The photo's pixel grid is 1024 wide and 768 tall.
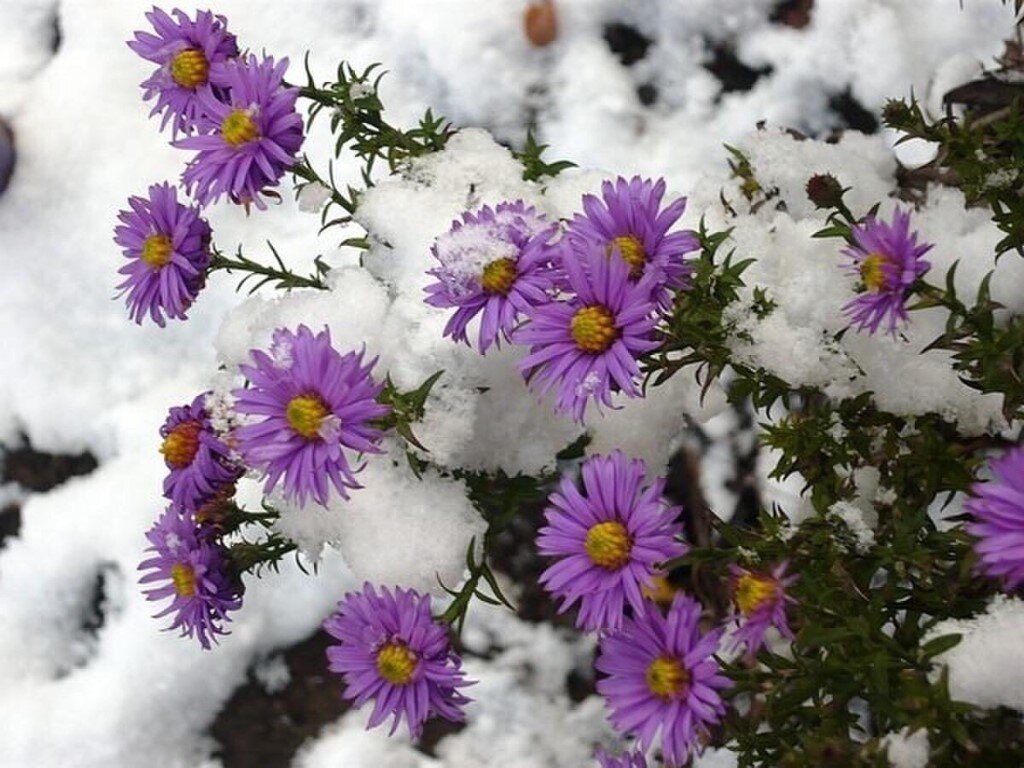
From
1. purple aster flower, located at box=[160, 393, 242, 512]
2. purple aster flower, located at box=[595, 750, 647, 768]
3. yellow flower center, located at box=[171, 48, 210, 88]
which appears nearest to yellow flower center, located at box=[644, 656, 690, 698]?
purple aster flower, located at box=[595, 750, 647, 768]

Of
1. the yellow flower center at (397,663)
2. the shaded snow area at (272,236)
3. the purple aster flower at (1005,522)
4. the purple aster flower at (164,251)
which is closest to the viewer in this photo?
the purple aster flower at (1005,522)

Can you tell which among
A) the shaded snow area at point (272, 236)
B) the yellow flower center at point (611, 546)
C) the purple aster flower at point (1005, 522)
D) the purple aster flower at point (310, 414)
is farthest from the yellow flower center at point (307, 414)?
the shaded snow area at point (272, 236)

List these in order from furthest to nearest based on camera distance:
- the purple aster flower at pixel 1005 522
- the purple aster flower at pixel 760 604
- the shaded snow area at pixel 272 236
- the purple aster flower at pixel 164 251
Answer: the shaded snow area at pixel 272 236
the purple aster flower at pixel 164 251
the purple aster flower at pixel 760 604
the purple aster flower at pixel 1005 522

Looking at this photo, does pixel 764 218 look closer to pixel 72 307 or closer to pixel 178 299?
pixel 178 299

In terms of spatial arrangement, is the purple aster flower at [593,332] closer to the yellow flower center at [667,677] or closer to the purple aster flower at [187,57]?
the yellow flower center at [667,677]

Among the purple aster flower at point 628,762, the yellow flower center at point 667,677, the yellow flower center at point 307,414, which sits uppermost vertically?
the yellow flower center at point 307,414

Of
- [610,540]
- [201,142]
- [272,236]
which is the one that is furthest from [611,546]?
[272,236]

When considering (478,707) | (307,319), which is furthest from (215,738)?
(307,319)
